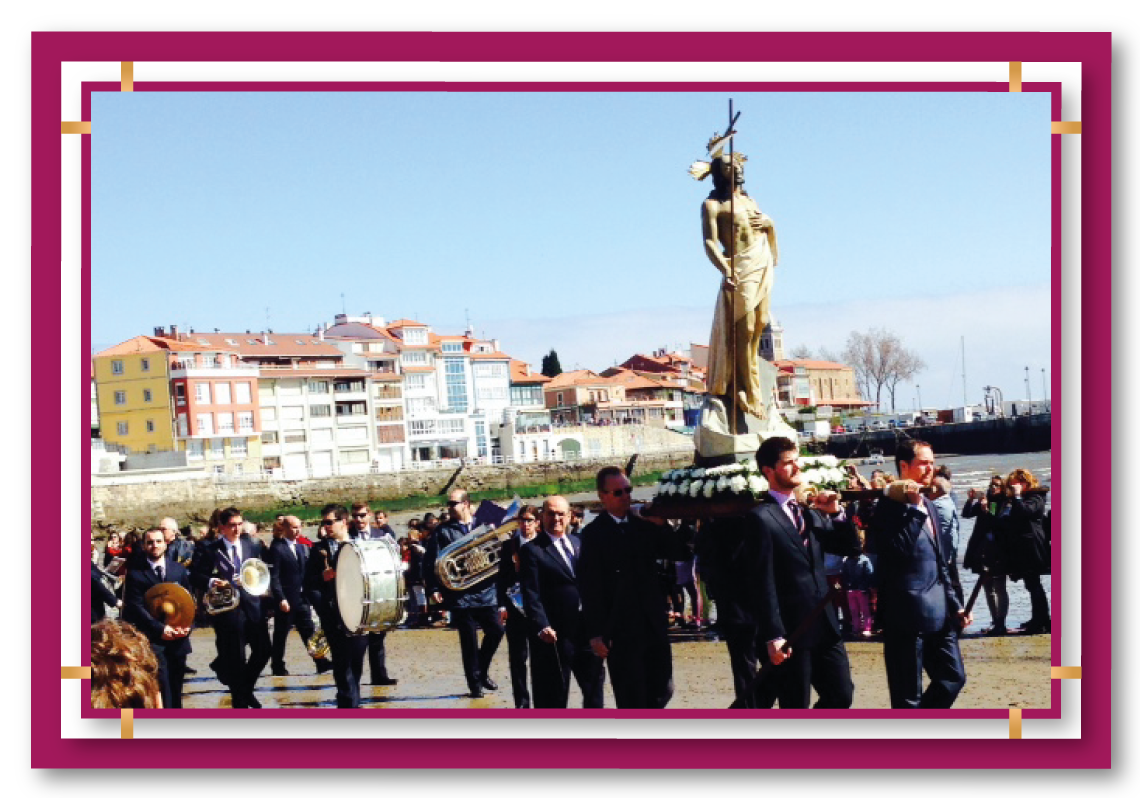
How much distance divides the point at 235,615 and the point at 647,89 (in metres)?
4.52

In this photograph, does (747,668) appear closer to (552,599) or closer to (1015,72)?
(552,599)

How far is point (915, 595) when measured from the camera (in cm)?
738

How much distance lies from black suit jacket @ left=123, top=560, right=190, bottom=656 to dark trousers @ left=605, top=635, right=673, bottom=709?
2940 millimetres

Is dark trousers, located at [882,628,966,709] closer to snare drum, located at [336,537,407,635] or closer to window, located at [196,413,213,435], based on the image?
snare drum, located at [336,537,407,635]

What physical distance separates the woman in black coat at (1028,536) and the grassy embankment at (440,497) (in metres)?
33.2

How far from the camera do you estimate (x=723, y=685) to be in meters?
9.59

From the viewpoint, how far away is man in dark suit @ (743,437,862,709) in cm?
707

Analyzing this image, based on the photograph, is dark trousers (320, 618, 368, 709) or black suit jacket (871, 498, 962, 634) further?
dark trousers (320, 618, 368, 709)

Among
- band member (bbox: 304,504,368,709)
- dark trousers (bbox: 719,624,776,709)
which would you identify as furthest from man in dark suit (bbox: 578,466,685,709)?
band member (bbox: 304,504,368,709)

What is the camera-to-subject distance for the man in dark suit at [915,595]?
7375mm
